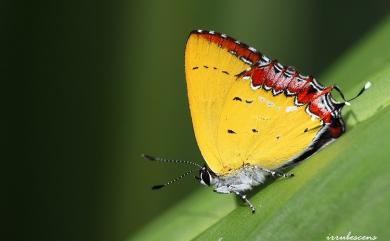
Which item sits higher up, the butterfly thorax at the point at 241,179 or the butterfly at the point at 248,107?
the butterfly at the point at 248,107

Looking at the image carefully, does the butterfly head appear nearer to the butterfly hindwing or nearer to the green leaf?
the butterfly hindwing

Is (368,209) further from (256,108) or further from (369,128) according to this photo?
(256,108)

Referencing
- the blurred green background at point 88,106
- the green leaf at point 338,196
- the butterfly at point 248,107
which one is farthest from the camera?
the blurred green background at point 88,106

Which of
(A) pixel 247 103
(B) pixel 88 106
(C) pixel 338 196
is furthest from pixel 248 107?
(C) pixel 338 196

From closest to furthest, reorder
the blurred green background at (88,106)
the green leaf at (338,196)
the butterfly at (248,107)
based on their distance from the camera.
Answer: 1. the green leaf at (338,196)
2. the butterfly at (248,107)
3. the blurred green background at (88,106)

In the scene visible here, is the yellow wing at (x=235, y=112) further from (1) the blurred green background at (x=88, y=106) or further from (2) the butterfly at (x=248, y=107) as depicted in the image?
(1) the blurred green background at (x=88, y=106)

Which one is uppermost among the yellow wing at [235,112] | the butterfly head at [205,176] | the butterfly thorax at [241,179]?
the yellow wing at [235,112]

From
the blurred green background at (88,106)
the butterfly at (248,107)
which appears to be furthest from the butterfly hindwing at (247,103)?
the blurred green background at (88,106)

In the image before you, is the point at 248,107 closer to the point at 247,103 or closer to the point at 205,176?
the point at 247,103
